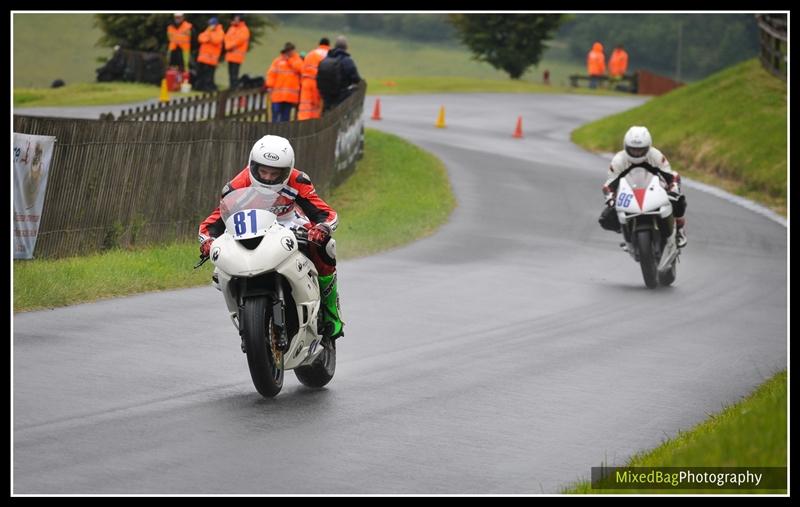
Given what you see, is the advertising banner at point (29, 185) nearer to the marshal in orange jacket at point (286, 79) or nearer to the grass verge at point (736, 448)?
the grass verge at point (736, 448)

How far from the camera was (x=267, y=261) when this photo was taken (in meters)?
8.98

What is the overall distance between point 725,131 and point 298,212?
26.5 meters

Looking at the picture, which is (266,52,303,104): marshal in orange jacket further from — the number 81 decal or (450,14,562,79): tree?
(450,14,562,79): tree

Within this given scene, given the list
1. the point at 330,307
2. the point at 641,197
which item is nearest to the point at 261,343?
the point at 330,307

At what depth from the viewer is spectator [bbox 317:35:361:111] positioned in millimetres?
26812

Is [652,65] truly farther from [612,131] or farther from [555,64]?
[612,131]

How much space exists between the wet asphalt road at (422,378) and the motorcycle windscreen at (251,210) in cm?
114

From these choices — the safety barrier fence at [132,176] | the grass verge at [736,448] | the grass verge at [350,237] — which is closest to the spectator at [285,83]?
the grass verge at [350,237]

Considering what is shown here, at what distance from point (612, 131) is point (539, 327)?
84.8 feet

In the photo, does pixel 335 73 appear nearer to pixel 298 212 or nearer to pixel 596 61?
pixel 298 212

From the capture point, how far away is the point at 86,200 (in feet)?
55.3

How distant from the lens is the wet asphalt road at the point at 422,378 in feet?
26.2

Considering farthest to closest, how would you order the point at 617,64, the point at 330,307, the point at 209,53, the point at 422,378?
the point at 617,64, the point at 209,53, the point at 422,378, the point at 330,307

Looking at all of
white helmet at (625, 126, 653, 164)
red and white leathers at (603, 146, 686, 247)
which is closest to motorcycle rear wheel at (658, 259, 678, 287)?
red and white leathers at (603, 146, 686, 247)
